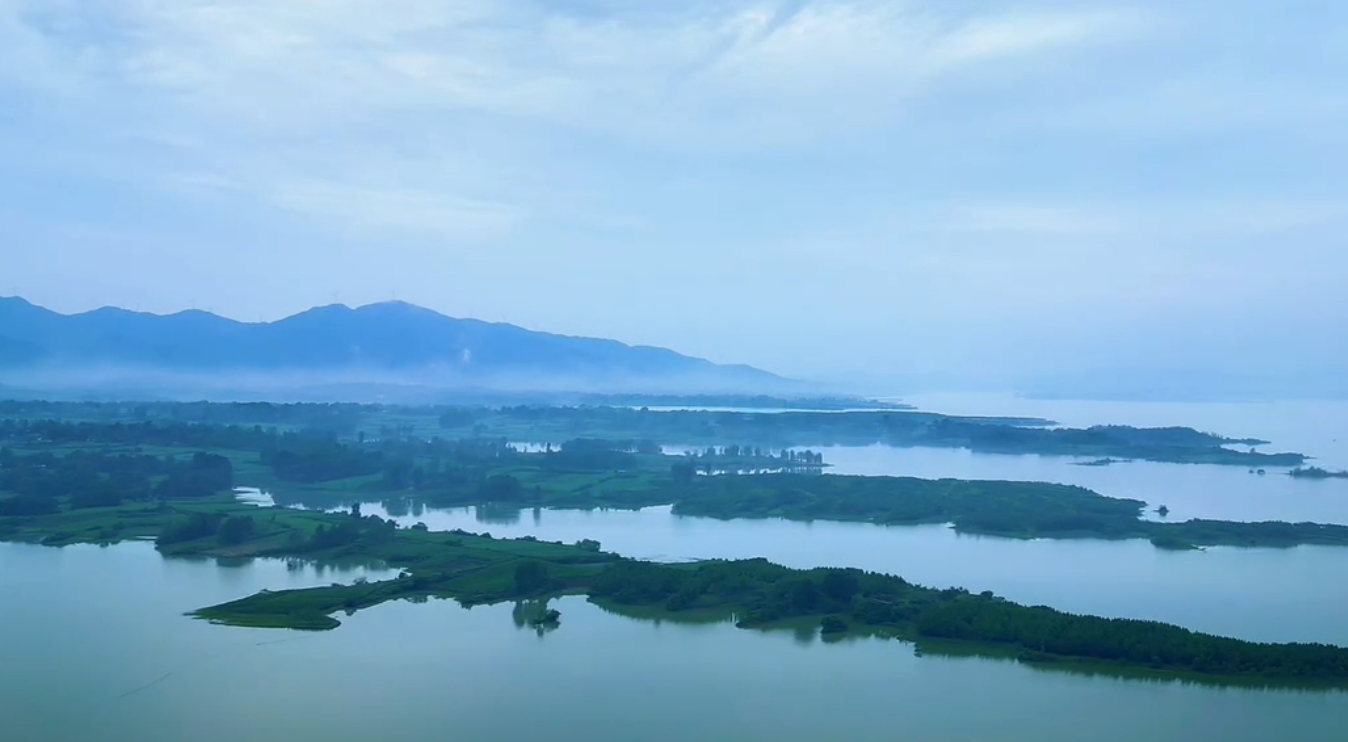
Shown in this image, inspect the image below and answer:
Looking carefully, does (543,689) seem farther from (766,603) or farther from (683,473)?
(683,473)

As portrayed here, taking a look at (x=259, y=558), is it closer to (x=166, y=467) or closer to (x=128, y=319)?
(x=166, y=467)

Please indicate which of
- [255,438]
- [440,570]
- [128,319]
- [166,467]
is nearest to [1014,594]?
[440,570]

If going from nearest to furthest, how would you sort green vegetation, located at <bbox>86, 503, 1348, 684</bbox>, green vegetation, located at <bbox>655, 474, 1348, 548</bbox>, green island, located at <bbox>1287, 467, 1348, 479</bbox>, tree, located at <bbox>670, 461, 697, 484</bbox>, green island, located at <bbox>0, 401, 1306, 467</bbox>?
green vegetation, located at <bbox>86, 503, 1348, 684</bbox>, green vegetation, located at <bbox>655, 474, 1348, 548</bbox>, tree, located at <bbox>670, 461, 697, 484</bbox>, green island, located at <bbox>1287, 467, 1348, 479</bbox>, green island, located at <bbox>0, 401, 1306, 467</bbox>

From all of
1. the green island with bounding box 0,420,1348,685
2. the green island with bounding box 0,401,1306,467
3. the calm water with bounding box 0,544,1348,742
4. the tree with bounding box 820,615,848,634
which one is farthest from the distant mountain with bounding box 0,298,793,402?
the tree with bounding box 820,615,848,634

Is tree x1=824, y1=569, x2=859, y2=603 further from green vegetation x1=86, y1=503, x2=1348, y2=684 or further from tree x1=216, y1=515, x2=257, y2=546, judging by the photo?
tree x1=216, y1=515, x2=257, y2=546

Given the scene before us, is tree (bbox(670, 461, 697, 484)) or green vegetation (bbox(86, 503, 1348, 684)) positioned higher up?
tree (bbox(670, 461, 697, 484))

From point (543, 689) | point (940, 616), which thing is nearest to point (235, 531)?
point (543, 689)

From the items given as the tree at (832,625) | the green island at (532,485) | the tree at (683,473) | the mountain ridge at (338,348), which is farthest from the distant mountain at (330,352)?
the tree at (832,625)
